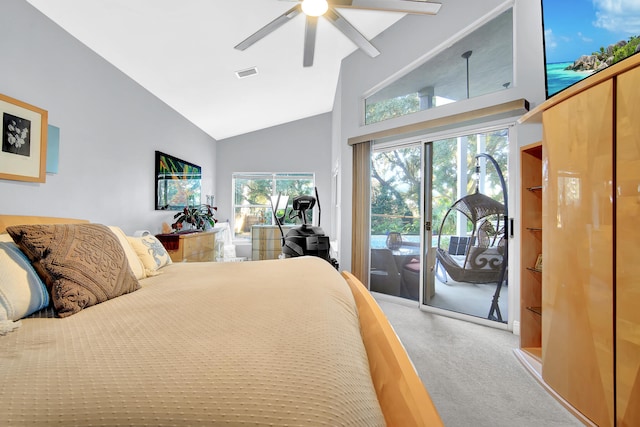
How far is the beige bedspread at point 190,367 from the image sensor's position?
1.66 ft

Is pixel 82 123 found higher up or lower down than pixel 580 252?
higher up

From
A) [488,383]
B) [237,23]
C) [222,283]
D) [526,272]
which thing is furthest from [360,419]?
[237,23]

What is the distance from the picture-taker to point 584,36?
1442 millimetres

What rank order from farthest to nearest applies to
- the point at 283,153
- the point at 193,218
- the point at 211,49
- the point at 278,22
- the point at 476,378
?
the point at 283,153 → the point at 193,218 → the point at 211,49 → the point at 278,22 → the point at 476,378

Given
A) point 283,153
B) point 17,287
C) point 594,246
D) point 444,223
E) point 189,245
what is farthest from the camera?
point 283,153

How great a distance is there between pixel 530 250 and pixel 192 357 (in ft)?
7.74

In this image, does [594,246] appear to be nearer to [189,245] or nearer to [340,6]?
[340,6]

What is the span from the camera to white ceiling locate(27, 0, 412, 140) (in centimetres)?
213

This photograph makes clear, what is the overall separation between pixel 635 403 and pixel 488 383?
68 centimetres

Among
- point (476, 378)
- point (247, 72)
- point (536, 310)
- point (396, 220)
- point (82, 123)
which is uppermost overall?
point (247, 72)

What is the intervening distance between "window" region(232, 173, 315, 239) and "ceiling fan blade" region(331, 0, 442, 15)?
4.11 meters

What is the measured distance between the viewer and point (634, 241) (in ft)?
3.59

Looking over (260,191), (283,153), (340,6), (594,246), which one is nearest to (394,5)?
(340,6)

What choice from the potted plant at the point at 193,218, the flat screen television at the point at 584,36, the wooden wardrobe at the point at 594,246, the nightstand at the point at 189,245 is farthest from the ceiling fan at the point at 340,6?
the potted plant at the point at 193,218
